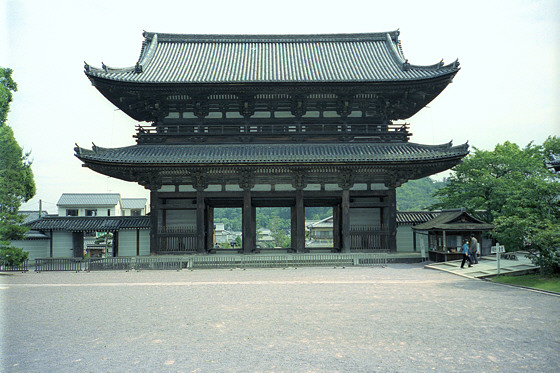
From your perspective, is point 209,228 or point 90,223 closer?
point 209,228

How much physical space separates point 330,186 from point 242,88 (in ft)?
27.7

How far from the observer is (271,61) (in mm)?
28406

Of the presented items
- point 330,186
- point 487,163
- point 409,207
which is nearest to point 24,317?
point 330,186

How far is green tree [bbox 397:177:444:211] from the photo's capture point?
121 metres

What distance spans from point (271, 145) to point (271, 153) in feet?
4.51

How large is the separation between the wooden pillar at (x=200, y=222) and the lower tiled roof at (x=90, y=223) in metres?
4.58

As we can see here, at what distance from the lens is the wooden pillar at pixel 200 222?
23.8 meters

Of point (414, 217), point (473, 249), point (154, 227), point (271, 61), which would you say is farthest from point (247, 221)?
point (473, 249)

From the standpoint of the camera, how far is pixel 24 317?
442 inches

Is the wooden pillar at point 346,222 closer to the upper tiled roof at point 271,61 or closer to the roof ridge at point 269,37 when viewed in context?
the upper tiled roof at point 271,61

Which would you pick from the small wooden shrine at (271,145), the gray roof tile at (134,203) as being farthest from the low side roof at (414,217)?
the gray roof tile at (134,203)

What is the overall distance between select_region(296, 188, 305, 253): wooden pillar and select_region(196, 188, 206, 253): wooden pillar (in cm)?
595

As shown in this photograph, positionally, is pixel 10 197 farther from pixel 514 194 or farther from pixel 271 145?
pixel 514 194

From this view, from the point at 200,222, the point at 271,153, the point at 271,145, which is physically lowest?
the point at 200,222
